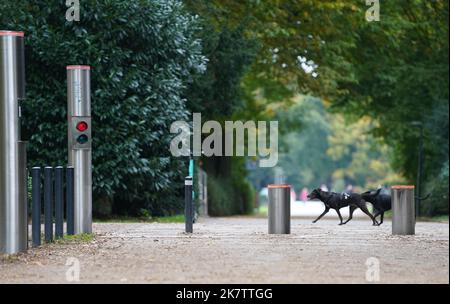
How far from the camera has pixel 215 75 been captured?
111 ft

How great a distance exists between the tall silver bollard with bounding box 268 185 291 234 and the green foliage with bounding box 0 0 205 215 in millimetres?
7060

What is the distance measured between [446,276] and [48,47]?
15631 millimetres

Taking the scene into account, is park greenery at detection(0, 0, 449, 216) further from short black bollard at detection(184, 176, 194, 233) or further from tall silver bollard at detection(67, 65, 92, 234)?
tall silver bollard at detection(67, 65, 92, 234)

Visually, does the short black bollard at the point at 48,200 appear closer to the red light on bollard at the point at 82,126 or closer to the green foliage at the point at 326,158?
the red light on bollard at the point at 82,126

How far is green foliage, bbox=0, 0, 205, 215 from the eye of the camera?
26.2 m

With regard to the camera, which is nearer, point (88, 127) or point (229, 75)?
point (88, 127)

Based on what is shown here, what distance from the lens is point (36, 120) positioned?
26.6 meters

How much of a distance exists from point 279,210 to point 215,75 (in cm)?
1453

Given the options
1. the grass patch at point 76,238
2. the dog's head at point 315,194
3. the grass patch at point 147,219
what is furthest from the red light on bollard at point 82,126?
the grass patch at point 147,219

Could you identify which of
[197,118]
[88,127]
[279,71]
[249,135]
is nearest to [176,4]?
[197,118]

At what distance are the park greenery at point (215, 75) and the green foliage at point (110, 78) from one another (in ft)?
0.11

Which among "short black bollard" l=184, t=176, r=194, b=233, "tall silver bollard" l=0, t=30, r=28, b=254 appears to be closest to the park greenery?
"short black bollard" l=184, t=176, r=194, b=233
